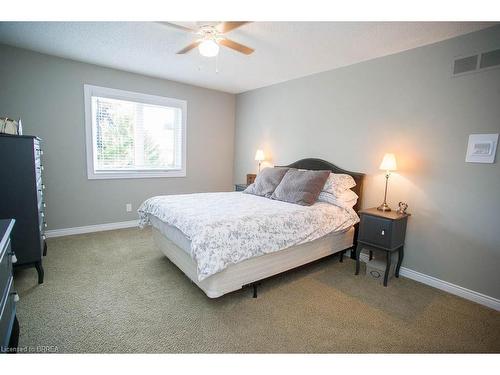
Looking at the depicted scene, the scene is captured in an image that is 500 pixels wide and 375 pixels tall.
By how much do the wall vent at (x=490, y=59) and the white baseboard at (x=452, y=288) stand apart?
205 cm

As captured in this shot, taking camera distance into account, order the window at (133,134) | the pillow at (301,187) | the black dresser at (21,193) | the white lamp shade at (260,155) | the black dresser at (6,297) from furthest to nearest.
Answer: the white lamp shade at (260,155) → the window at (133,134) → the pillow at (301,187) → the black dresser at (21,193) → the black dresser at (6,297)

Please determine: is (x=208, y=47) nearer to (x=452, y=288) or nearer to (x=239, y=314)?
(x=239, y=314)

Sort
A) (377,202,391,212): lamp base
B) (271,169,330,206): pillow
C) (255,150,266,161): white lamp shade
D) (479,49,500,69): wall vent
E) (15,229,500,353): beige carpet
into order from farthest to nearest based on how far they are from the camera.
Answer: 1. (255,150,266,161): white lamp shade
2. (271,169,330,206): pillow
3. (377,202,391,212): lamp base
4. (479,49,500,69): wall vent
5. (15,229,500,353): beige carpet

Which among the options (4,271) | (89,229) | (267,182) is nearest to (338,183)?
(267,182)

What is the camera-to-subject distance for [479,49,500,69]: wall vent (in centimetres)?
215

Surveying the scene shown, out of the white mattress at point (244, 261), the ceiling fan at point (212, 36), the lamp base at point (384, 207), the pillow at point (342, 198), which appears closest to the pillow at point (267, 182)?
the pillow at point (342, 198)

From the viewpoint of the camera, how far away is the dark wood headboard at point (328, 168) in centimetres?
313

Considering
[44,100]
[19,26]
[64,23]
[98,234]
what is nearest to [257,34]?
[64,23]

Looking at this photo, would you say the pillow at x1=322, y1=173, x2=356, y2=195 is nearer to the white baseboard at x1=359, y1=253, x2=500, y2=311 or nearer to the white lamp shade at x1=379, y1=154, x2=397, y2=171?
the white lamp shade at x1=379, y1=154, x2=397, y2=171

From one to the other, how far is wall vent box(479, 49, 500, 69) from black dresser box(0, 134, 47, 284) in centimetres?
397

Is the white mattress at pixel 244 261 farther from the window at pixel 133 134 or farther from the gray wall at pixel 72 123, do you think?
the window at pixel 133 134

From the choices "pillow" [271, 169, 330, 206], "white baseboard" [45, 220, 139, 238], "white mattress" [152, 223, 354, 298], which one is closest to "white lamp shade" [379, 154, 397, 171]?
"pillow" [271, 169, 330, 206]

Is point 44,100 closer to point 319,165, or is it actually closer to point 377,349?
point 319,165
